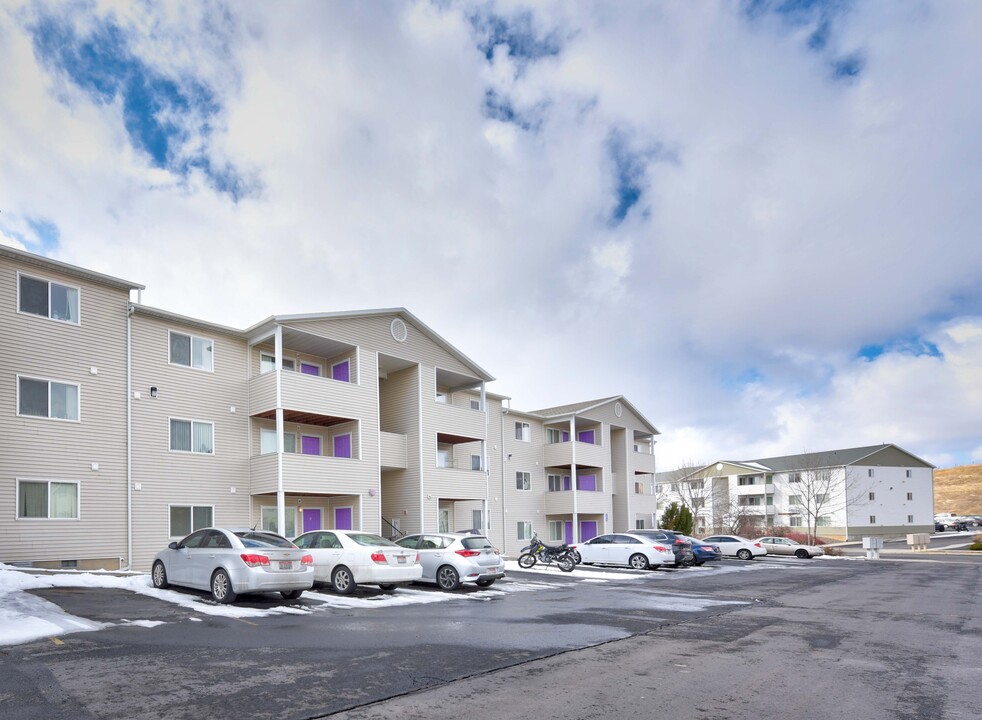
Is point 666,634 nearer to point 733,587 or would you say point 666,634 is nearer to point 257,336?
point 733,587

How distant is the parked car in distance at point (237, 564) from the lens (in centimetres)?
1402

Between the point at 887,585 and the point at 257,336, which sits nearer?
the point at 887,585

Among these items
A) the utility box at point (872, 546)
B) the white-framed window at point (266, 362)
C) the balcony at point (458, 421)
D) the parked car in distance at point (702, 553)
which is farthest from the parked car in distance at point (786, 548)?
the white-framed window at point (266, 362)

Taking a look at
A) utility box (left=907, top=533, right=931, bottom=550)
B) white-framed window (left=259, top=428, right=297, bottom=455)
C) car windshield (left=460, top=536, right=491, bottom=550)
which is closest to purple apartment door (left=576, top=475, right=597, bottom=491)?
white-framed window (left=259, top=428, right=297, bottom=455)

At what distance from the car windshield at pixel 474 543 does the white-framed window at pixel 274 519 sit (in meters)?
8.03

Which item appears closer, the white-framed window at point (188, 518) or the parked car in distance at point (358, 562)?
the parked car in distance at point (358, 562)

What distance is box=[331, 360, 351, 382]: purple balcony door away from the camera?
2756 cm

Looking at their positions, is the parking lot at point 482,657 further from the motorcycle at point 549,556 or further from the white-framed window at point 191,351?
the motorcycle at point 549,556

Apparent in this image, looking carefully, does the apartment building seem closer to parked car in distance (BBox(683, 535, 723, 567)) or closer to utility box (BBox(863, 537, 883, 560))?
utility box (BBox(863, 537, 883, 560))

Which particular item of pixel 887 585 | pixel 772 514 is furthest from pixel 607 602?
pixel 772 514

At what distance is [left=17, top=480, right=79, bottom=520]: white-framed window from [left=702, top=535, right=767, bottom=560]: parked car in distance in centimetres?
3104

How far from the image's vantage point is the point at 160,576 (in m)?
15.9

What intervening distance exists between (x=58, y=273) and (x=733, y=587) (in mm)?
21056

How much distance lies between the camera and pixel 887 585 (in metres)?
22.2
